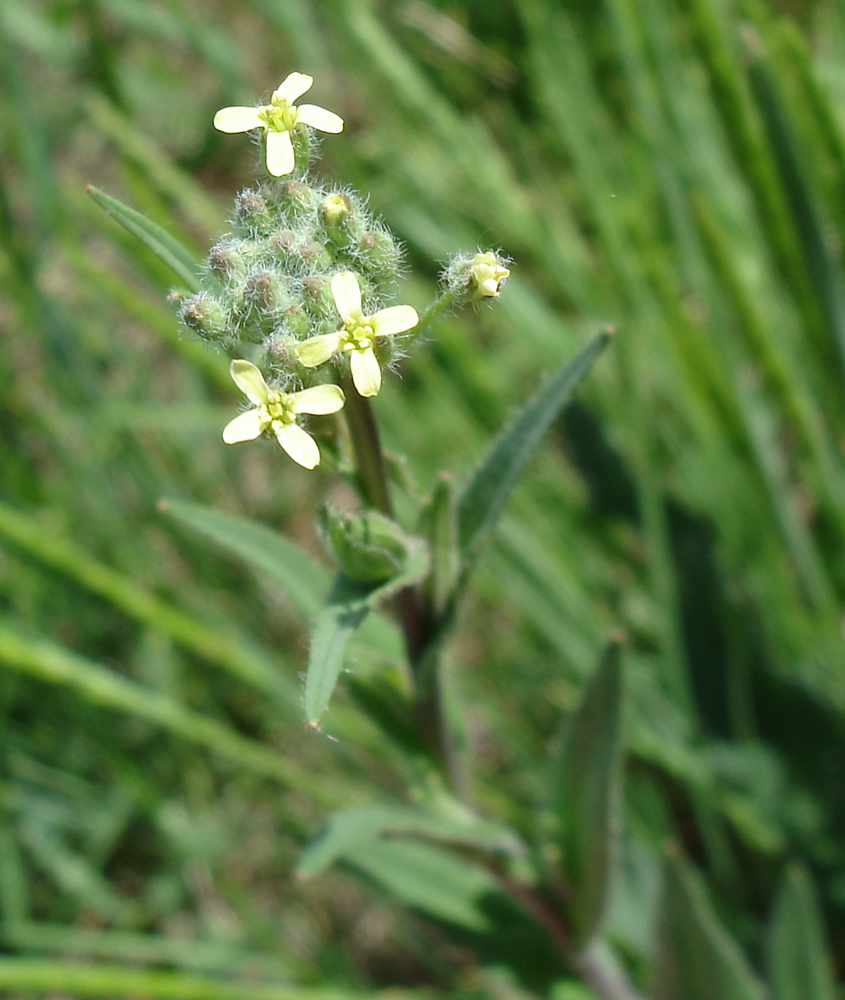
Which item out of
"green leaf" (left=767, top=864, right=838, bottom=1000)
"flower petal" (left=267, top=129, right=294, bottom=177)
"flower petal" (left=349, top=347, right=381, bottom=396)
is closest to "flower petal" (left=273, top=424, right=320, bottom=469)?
"flower petal" (left=349, top=347, right=381, bottom=396)

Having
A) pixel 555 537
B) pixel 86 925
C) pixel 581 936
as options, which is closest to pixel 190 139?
pixel 555 537

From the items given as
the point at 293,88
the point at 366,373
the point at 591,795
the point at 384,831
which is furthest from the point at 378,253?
the point at 591,795

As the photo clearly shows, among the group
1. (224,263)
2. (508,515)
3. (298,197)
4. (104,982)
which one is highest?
(508,515)

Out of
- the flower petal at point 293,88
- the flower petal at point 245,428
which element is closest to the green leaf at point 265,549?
the flower petal at point 245,428

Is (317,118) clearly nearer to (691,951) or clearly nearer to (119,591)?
(119,591)

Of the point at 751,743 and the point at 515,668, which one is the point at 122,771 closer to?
the point at 515,668

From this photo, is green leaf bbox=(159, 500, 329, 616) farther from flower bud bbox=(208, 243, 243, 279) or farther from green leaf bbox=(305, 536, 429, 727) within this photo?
flower bud bbox=(208, 243, 243, 279)
